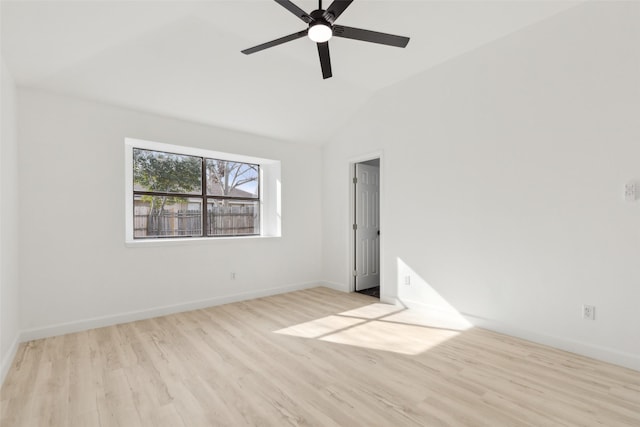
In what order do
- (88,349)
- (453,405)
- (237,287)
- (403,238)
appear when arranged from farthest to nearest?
(237,287), (403,238), (88,349), (453,405)

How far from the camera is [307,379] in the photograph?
Result: 2334mm

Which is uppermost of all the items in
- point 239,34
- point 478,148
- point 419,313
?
point 239,34

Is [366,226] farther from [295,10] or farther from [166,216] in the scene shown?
[295,10]

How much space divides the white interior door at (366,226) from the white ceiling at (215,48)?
1664 mm

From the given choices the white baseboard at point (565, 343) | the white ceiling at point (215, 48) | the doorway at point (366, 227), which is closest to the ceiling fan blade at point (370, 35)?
the white ceiling at point (215, 48)

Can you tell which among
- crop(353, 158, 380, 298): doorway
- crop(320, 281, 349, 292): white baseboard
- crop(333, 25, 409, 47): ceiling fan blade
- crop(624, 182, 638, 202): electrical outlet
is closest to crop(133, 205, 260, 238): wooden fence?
crop(320, 281, 349, 292): white baseboard

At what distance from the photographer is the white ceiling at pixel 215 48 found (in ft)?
8.15

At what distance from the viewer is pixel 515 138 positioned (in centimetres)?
313

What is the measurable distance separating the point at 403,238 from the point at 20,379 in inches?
161

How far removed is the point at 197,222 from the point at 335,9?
3505 mm

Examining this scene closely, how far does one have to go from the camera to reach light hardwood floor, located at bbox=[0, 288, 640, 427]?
1.90 meters

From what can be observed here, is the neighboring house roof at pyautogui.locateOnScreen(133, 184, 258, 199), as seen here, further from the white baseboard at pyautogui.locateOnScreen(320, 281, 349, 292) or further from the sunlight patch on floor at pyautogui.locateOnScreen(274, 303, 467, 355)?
the sunlight patch on floor at pyautogui.locateOnScreen(274, 303, 467, 355)

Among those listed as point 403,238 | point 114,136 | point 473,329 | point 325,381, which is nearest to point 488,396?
point 325,381

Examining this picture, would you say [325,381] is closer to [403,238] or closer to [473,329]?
[473,329]
